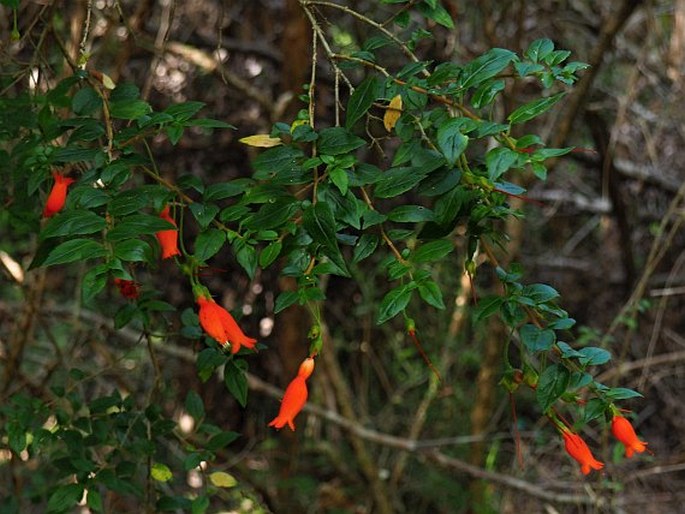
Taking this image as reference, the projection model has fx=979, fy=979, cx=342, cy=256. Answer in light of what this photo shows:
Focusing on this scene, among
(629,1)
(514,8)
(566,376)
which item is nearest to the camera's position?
(566,376)

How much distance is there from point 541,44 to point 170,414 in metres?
2.53

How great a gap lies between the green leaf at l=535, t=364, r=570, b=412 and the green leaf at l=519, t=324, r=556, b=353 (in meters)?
0.04

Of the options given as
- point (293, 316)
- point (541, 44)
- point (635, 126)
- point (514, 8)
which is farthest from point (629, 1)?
point (541, 44)

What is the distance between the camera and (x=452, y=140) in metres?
1.04

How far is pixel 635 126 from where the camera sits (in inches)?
136

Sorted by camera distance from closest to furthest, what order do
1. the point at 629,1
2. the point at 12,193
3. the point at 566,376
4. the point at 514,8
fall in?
the point at 566,376 < the point at 12,193 < the point at 629,1 < the point at 514,8

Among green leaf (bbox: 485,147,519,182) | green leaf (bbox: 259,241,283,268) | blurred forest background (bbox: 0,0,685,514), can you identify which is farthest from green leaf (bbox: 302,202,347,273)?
blurred forest background (bbox: 0,0,685,514)

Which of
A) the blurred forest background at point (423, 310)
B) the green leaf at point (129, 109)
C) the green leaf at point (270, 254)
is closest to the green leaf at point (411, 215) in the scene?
the green leaf at point (270, 254)

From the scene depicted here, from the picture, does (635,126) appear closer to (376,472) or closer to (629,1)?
(629,1)

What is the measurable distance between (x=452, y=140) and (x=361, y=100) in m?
0.16

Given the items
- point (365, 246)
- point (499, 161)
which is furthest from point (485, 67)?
point (365, 246)

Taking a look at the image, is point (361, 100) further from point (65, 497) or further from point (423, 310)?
point (423, 310)

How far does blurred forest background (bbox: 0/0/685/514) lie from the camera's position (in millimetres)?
2971

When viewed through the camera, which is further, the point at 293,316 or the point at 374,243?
the point at 293,316
